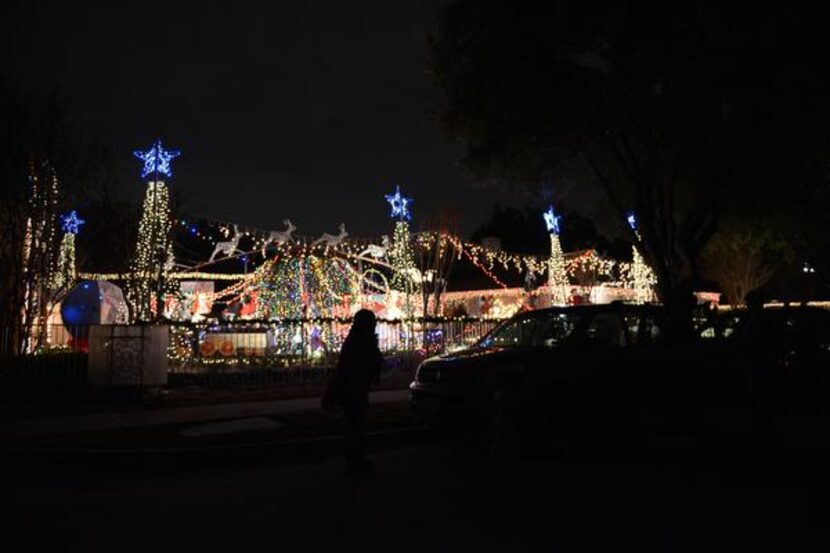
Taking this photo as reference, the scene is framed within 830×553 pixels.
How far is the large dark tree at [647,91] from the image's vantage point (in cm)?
1516

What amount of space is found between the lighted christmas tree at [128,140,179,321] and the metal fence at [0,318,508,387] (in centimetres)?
189

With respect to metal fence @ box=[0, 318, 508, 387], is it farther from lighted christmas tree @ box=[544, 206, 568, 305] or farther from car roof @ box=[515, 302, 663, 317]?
lighted christmas tree @ box=[544, 206, 568, 305]

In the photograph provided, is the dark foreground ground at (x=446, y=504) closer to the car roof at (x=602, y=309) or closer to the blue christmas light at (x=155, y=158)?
the car roof at (x=602, y=309)

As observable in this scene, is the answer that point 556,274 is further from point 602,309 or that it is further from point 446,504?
point 446,504

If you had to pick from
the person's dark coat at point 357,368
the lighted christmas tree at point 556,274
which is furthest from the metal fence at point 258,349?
the lighted christmas tree at point 556,274

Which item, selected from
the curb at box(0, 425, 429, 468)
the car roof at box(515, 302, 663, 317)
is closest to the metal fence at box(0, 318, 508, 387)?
the curb at box(0, 425, 429, 468)

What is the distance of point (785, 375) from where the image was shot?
12461 millimetres

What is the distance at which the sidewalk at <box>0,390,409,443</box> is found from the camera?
10530 millimetres

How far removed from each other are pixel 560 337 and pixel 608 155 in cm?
1114

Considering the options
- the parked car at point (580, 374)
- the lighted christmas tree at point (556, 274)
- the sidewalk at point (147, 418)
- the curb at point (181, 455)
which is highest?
the lighted christmas tree at point (556, 274)

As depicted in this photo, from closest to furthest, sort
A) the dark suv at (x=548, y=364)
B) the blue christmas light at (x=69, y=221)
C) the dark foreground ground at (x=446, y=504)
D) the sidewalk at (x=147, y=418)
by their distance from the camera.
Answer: the dark foreground ground at (x=446, y=504)
the dark suv at (x=548, y=364)
the sidewalk at (x=147, y=418)
the blue christmas light at (x=69, y=221)

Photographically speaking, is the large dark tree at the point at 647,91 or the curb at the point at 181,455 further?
the large dark tree at the point at 647,91

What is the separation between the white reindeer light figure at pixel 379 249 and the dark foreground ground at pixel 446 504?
1557 cm

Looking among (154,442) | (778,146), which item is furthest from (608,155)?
(154,442)
